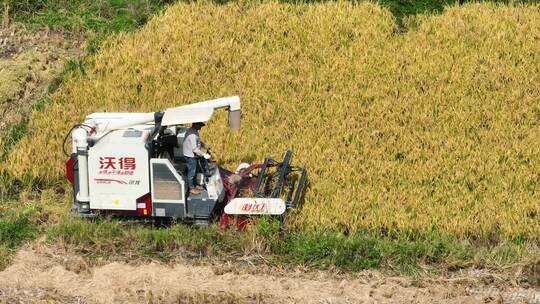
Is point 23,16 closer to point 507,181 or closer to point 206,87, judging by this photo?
point 206,87

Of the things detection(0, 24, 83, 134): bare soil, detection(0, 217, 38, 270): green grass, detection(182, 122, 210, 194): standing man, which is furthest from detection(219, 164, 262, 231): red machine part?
detection(0, 24, 83, 134): bare soil

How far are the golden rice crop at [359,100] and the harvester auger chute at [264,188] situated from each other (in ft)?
0.93

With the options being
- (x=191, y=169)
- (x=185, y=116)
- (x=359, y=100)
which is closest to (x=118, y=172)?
(x=191, y=169)

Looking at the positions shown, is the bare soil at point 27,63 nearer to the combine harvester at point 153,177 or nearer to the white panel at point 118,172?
the combine harvester at point 153,177

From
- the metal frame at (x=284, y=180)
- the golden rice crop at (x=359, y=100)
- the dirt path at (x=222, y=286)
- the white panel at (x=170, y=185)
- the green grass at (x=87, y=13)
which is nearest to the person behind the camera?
the dirt path at (x=222, y=286)

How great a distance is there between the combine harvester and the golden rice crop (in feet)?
3.36

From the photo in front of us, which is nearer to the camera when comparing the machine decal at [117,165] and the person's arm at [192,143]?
the machine decal at [117,165]

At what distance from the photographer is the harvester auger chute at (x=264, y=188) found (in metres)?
12.1

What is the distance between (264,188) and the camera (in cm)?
1315

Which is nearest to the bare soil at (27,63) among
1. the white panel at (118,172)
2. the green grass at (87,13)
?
the green grass at (87,13)

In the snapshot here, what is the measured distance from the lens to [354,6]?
1798 centimetres

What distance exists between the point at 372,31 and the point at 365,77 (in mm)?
1521

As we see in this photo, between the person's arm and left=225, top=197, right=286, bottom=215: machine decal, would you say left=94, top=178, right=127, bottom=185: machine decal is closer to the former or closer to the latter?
the person's arm

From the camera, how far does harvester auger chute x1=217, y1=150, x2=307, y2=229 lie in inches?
478
